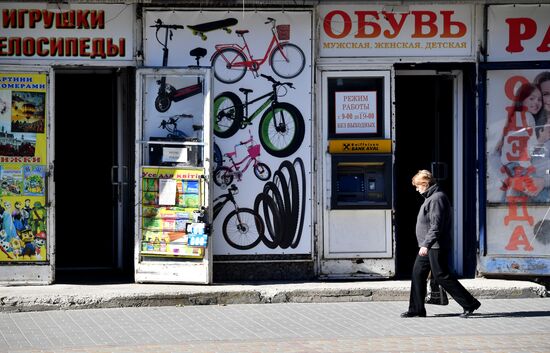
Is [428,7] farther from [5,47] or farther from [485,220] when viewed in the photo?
[5,47]

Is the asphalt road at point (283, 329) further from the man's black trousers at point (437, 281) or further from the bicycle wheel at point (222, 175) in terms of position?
the bicycle wheel at point (222, 175)

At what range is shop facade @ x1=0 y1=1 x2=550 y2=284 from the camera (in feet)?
44.0

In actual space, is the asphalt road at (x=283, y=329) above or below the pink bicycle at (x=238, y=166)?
below

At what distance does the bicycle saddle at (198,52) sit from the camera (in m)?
13.7

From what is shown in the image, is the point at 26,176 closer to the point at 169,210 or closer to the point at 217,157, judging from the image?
the point at 169,210

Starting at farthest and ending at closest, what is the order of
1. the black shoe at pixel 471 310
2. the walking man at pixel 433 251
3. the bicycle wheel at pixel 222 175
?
the bicycle wheel at pixel 222 175 < the black shoe at pixel 471 310 < the walking man at pixel 433 251

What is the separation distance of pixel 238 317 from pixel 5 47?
4434 millimetres

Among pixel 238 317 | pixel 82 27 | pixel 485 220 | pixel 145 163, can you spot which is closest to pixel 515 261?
pixel 485 220

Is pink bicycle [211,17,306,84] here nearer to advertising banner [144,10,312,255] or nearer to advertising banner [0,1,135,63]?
advertising banner [144,10,312,255]

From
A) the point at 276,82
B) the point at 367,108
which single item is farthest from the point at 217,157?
the point at 367,108

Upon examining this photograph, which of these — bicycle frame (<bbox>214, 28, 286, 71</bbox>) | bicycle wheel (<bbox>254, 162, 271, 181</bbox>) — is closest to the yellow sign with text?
bicycle wheel (<bbox>254, 162, 271, 181</bbox>)

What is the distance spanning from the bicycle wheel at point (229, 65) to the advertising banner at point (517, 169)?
10.3 ft

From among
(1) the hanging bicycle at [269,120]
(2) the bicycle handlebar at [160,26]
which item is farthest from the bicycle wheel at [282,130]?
(2) the bicycle handlebar at [160,26]

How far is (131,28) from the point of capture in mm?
13617
